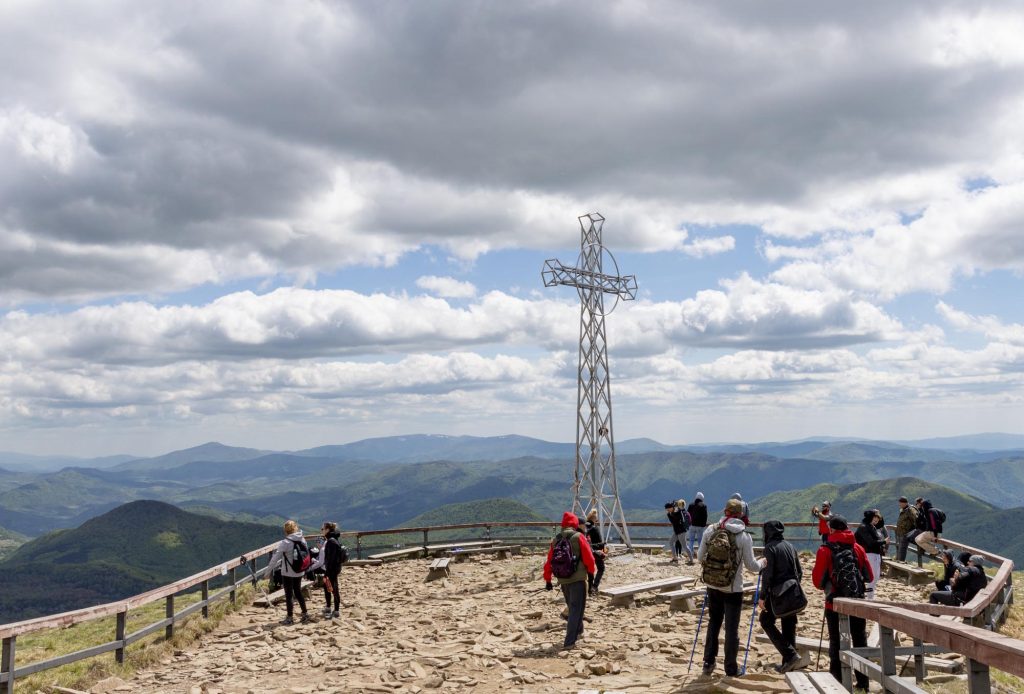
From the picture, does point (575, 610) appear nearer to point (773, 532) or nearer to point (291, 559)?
point (773, 532)

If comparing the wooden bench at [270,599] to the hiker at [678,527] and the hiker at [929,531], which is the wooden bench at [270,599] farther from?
the hiker at [929,531]

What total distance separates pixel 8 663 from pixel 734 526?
9.27m

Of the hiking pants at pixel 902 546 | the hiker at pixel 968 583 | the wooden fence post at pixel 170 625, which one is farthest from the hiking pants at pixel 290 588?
the hiking pants at pixel 902 546

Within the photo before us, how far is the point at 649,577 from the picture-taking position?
17.7 metres

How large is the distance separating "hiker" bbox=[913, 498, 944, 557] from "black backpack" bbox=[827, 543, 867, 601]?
37.1 feet

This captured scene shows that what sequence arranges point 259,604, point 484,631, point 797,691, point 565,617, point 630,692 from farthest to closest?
1. point 259,604
2. point 565,617
3. point 484,631
4. point 630,692
5. point 797,691

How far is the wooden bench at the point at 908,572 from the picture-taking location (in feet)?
59.4

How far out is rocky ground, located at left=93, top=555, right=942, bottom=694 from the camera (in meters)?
9.43

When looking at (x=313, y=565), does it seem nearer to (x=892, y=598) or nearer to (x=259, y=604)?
(x=259, y=604)

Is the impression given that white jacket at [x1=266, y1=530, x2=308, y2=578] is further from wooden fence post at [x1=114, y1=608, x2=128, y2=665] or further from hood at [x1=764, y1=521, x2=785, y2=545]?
hood at [x1=764, y1=521, x2=785, y2=545]

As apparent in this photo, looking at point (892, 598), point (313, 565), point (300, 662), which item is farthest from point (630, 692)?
point (892, 598)

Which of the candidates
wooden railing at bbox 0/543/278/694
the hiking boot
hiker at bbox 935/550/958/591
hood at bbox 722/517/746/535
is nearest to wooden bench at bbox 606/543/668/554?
hiker at bbox 935/550/958/591

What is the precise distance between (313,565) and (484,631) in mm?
4512

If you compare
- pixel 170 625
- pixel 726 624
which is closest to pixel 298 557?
pixel 170 625
